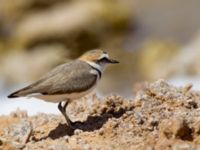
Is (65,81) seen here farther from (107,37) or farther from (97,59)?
(107,37)

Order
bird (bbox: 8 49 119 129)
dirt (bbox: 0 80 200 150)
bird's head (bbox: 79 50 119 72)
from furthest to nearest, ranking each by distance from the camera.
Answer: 1. bird's head (bbox: 79 50 119 72)
2. bird (bbox: 8 49 119 129)
3. dirt (bbox: 0 80 200 150)

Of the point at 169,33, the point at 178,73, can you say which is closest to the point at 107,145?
the point at 178,73

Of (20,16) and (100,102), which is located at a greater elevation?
(20,16)

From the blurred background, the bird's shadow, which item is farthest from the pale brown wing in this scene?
the blurred background

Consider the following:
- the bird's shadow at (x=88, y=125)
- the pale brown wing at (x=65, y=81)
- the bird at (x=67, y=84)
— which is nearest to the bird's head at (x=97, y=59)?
the bird at (x=67, y=84)

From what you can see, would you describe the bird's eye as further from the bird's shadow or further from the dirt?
the bird's shadow

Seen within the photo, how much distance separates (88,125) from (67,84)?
55cm

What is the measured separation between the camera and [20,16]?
32844 millimetres

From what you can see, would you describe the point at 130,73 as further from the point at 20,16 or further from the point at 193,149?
the point at 193,149

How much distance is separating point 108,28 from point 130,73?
5111mm

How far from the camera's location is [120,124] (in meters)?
9.48

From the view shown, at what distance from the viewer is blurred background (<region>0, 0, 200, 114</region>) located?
977 inches

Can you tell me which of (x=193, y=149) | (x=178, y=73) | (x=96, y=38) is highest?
(x=96, y=38)

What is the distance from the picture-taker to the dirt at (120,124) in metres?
8.80
